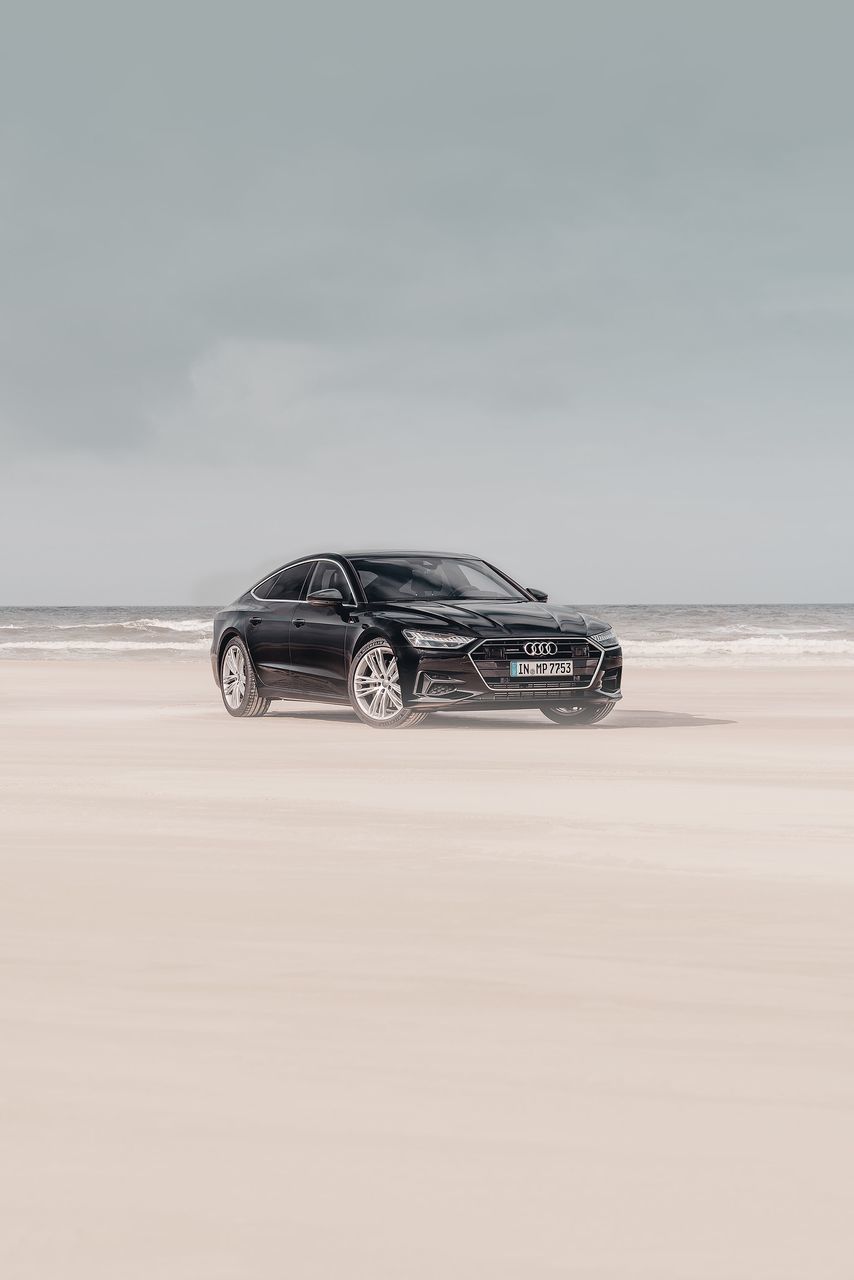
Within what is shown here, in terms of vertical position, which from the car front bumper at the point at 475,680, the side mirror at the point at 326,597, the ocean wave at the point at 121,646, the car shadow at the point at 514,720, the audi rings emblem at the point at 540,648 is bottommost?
the ocean wave at the point at 121,646

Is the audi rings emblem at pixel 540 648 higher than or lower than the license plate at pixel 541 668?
higher

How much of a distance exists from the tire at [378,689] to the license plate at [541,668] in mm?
965

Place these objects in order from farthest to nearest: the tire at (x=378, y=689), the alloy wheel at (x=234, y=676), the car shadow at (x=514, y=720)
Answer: the alloy wheel at (x=234, y=676)
the car shadow at (x=514, y=720)
the tire at (x=378, y=689)

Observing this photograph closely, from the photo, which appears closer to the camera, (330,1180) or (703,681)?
(330,1180)

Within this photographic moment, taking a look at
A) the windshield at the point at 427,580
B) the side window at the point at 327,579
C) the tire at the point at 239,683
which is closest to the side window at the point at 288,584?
the side window at the point at 327,579

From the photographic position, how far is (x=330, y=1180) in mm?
3066

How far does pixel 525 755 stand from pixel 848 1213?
29.3 ft

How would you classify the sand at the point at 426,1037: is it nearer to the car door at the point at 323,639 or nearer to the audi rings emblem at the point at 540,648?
the audi rings emblem at the point at 540,648

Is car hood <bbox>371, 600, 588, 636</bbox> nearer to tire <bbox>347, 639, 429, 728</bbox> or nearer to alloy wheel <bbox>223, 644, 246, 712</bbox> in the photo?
tire <bbox>347, 639, 429, 728</bbox>

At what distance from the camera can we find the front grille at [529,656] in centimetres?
1386

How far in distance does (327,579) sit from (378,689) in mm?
1616

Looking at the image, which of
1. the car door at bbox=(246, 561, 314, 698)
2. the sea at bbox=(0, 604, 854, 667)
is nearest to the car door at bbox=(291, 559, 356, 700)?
the car door at bbox=(246, 561, 314, 698)

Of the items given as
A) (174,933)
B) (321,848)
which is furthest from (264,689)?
(174,933)

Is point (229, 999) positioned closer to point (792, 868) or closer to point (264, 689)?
point (792, 868)
